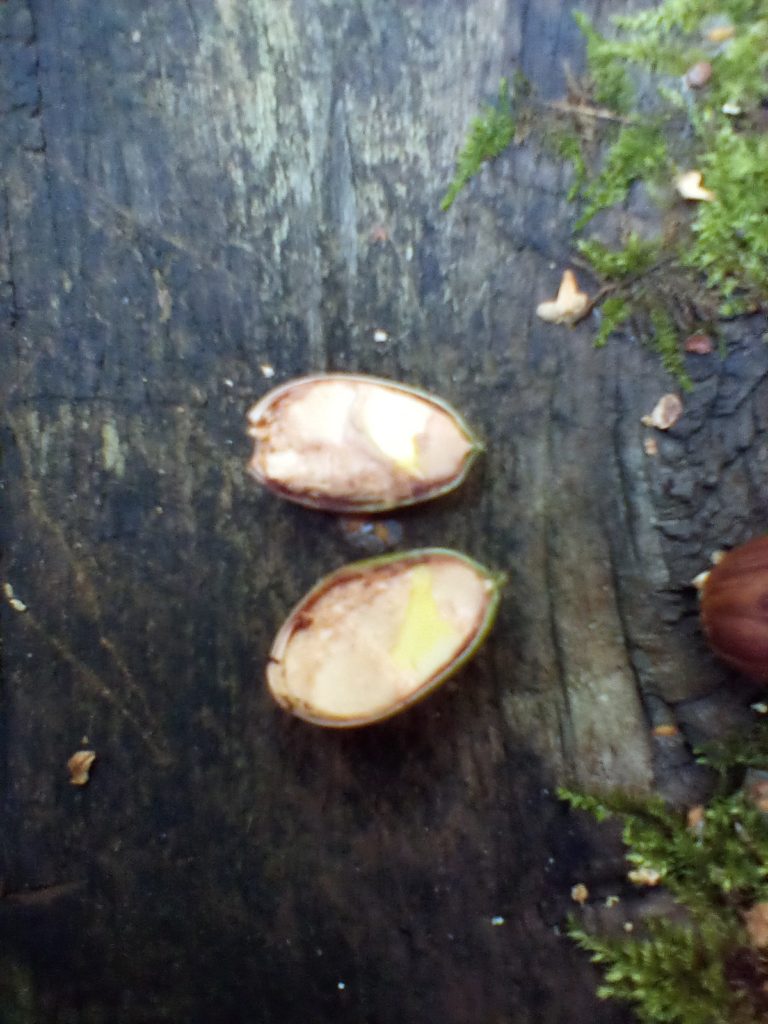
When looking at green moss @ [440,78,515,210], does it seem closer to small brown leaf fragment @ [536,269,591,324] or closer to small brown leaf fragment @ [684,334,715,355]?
small brown leaf fragment @ [536,269,591,324]

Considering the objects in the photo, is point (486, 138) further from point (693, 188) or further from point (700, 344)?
point (700, 344)

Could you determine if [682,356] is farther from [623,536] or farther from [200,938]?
[200,938]

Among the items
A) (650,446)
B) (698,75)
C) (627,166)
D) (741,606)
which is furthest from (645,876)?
(698,75)

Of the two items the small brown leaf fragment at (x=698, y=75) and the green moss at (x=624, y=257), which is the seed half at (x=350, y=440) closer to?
the green moss at (x=624, y=257)

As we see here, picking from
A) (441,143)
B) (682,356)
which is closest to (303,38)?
(441,143)

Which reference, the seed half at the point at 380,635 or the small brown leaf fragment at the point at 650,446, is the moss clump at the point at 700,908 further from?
the small brown leaf fragment at the point at 650,446

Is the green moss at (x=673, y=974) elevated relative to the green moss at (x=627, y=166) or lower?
lower

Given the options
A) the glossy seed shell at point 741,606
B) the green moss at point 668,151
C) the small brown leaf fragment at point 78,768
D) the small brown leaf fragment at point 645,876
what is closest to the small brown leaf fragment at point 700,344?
the green moss at point 668,151

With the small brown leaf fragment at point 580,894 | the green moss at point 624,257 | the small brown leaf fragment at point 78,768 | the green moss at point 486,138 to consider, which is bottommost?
the small brown leaf fragment at point 580,894
